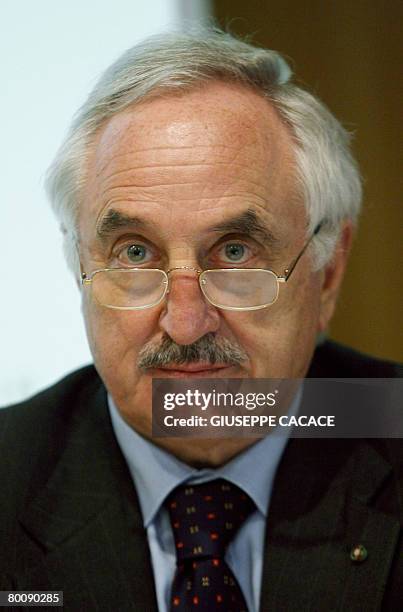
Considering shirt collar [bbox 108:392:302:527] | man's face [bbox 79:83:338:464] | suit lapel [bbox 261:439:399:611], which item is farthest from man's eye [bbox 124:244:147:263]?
suit lapel [bbox 261:439:399:611]

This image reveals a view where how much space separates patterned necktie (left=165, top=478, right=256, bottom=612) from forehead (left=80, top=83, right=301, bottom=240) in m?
0.43

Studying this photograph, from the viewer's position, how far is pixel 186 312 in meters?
1.15

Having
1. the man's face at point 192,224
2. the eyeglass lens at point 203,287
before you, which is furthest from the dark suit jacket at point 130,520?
the eyeglass lens at point 203,287

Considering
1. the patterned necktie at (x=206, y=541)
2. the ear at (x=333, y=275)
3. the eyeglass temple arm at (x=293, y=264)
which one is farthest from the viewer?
the ear at (x=333, y=275)

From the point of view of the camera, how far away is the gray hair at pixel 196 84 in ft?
4.08

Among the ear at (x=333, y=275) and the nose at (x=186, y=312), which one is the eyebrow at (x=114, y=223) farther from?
the ear at (x=333, y=275)

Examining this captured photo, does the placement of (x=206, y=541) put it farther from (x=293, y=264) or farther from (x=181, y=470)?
(x=293, y=264)

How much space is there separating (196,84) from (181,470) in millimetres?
599

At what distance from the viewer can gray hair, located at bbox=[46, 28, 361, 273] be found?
4.08 ft

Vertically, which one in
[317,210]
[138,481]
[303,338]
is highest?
[317,210]

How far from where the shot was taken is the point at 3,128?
1599 mm

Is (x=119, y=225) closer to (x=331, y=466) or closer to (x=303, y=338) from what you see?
(x=303, y=338)

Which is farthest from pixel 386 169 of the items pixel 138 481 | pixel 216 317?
pixel 138 481

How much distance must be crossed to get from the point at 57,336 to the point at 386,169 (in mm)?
841
